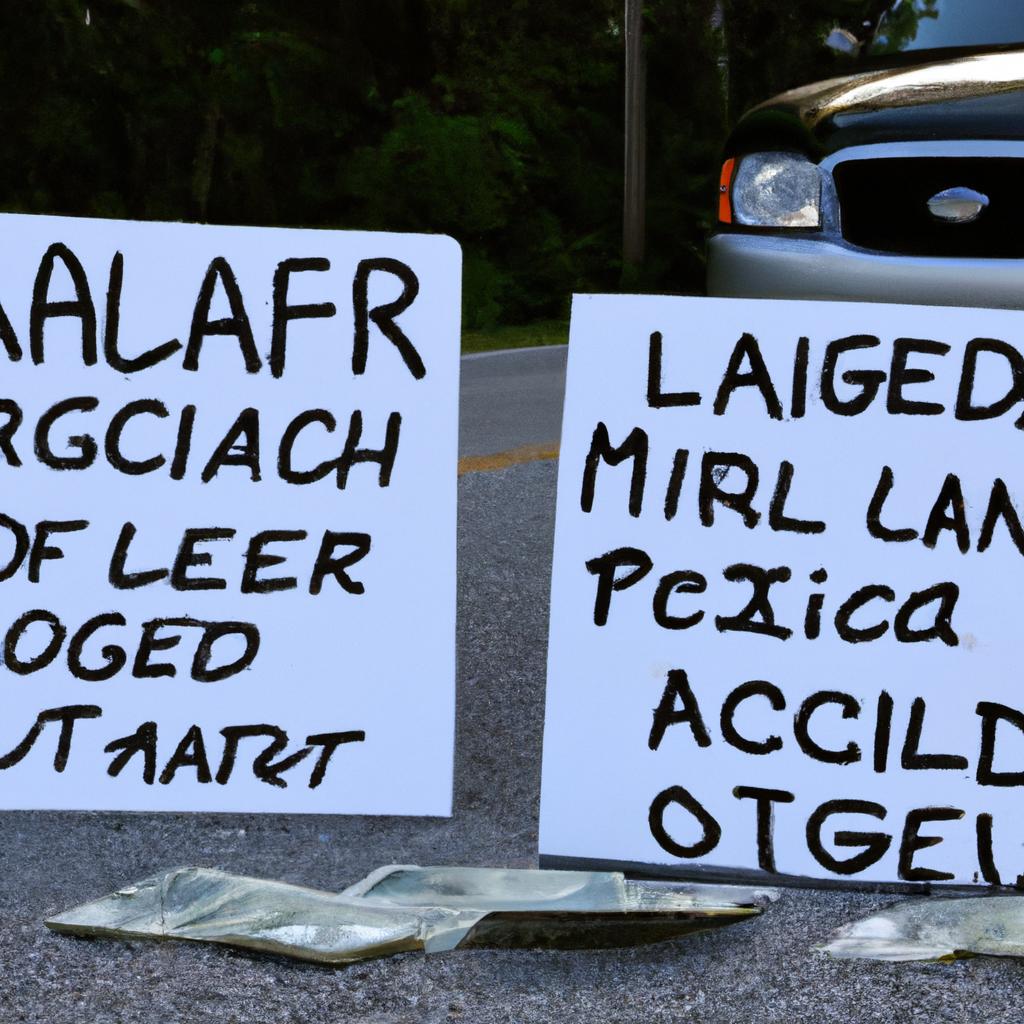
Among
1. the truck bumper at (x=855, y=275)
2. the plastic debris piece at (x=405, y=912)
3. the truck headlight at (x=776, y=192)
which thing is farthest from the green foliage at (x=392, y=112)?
the plastic debris piece at (x=405, y=912)

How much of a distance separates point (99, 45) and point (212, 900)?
643 inches

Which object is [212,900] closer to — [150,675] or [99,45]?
[150,675]

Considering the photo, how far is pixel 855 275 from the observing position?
416 centimetres

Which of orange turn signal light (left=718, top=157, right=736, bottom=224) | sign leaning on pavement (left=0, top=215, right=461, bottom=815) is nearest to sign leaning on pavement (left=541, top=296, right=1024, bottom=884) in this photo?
sign leaning on pavement (left=0, top=215, right=461, bottom=815)

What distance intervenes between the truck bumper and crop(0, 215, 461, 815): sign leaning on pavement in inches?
74.5

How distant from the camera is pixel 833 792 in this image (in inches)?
93.4

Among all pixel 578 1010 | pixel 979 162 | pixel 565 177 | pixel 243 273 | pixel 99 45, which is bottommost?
pixel 578 1010

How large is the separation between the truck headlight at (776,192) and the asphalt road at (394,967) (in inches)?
87.5

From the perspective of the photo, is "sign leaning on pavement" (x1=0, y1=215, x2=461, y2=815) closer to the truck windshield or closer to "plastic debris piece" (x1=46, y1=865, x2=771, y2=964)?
"plastic debris piece" (x1=46, y1=865, x2=771, y2=964)

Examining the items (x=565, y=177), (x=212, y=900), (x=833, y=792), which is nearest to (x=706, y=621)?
(x=833, y=792)

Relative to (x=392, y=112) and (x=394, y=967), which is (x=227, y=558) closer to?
(x=394, y=967)

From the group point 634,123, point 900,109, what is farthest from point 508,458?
point 634,123

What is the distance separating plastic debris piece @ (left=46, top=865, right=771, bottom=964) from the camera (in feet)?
7.07

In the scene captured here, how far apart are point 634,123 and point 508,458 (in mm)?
10493
